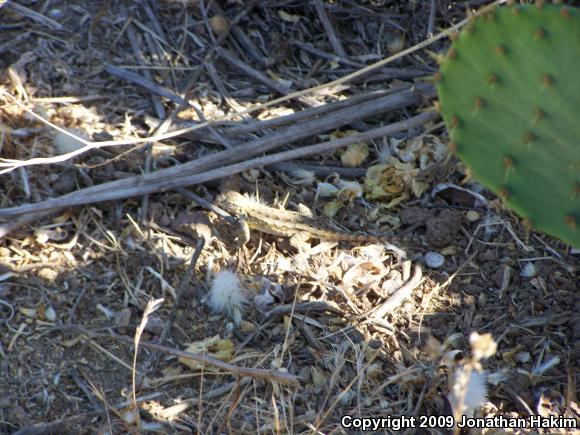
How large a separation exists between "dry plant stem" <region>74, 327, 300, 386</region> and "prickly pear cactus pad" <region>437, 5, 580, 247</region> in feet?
3.63

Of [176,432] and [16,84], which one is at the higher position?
[16,84]

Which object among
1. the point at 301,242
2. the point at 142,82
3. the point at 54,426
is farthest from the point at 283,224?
the point at 54,426

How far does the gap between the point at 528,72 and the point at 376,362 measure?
55.2 inches

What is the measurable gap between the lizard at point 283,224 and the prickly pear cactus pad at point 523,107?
4.16ft

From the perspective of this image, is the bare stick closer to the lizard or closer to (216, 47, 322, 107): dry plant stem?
the lizard

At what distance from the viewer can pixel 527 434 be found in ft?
9.08

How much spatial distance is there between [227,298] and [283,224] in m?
0.63

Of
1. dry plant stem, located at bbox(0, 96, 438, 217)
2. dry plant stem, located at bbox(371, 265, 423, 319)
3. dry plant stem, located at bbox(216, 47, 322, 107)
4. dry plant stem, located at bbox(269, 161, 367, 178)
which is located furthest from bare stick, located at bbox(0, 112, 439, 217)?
dry plant stem, located at bbox(371, 265, 423, 319)

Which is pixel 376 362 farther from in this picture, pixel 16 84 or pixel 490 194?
pixel 16 84

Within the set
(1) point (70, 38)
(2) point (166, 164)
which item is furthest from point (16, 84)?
(2) point (166, 164)

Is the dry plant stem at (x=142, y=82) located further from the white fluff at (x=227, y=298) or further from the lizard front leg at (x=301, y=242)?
the white fluff at (x=227, y=298)

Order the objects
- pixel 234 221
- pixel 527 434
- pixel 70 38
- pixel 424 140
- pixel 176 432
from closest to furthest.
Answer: pixel 527 434
pixel 176 432
pixel 234 221
pixel 424 140
pixel 70 38

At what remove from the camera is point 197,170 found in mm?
3904

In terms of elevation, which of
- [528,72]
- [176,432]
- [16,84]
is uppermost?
[528,72]
